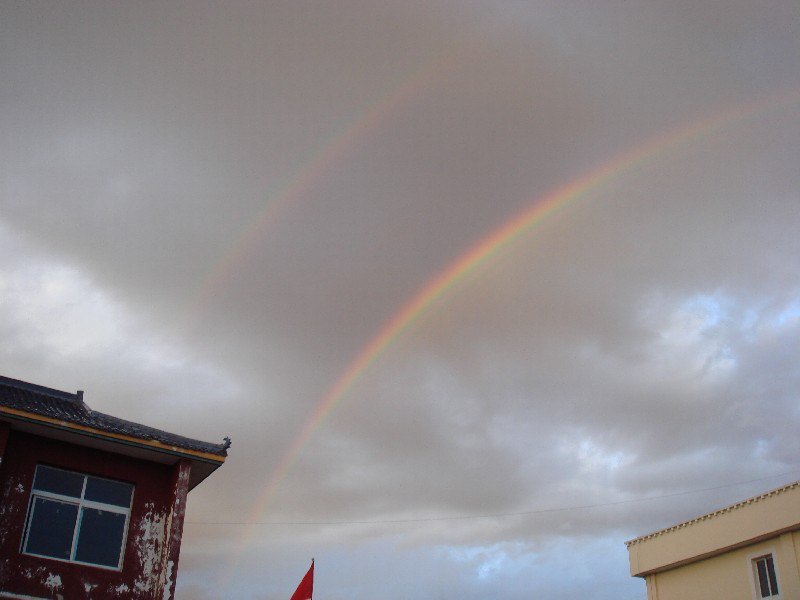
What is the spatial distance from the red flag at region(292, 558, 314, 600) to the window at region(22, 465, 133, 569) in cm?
552

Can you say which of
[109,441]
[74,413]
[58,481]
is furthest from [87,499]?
[74,413]

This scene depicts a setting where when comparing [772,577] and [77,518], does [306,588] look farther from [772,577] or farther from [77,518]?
[772,577]

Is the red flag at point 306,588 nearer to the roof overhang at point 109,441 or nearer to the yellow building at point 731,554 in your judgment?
A: the roof overhang at point 109,441

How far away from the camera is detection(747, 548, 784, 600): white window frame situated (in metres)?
25.7

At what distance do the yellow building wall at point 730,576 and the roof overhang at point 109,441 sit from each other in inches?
719

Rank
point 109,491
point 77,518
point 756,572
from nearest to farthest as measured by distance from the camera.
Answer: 1. point 77,518
2. point 109,491
3. point 756,572

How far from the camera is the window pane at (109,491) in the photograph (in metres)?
19.4

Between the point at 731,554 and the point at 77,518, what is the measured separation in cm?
2180

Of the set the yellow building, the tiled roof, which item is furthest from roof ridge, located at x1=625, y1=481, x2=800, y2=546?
the tiled roof

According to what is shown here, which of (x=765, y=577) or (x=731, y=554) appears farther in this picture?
(x=731, y=554)

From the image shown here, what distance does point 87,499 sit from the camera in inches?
757

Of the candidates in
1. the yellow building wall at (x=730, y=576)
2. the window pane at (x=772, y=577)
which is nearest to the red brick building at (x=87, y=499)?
the yellow building wall at (x=730, y=576)

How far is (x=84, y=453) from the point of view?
63.9 feet

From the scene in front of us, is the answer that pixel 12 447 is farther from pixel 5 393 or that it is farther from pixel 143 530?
pixel 143 530
